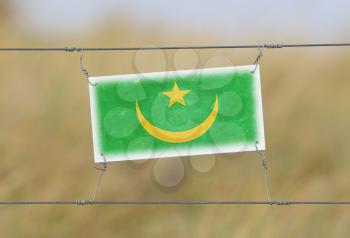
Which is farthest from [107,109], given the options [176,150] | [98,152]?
[176,150]

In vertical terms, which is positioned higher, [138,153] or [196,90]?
[196,90]

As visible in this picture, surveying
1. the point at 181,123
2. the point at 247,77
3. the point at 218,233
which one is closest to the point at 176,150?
the point at 181,123

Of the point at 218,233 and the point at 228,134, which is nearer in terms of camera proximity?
the point at 228,134

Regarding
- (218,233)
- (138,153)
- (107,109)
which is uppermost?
(107,109)

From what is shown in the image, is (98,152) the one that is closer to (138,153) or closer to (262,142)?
(138,153)
